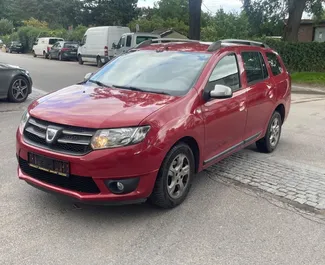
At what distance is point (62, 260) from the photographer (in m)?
3.02

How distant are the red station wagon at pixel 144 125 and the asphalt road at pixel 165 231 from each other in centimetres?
29

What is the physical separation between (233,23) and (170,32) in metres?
20.0

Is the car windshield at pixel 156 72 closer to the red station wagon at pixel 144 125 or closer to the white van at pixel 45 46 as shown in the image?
the red station wagon at pixel 144 125

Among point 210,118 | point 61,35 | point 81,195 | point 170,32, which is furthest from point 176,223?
point 61,35

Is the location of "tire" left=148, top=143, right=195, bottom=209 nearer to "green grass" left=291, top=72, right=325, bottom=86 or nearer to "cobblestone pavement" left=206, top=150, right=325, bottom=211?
"cobblestone pavement" left=206, top=150, right=325, bottom=211

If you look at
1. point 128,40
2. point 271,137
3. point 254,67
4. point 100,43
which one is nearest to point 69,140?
point 254,67

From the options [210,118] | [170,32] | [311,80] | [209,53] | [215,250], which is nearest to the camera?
[215,250]

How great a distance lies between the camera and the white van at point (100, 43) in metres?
23.6

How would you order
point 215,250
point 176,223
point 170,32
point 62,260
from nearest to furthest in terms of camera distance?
point 62,260 < point 215,250 < point 176,223 < point 170,32

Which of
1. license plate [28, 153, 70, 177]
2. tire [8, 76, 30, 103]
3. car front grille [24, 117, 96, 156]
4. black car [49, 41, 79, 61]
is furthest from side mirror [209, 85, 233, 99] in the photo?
black car [49, 41, 79, 61]

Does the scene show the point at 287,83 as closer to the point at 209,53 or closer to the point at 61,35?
the point at 209,53

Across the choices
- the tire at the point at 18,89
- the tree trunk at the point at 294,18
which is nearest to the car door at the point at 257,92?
the tire at the point at 18,89

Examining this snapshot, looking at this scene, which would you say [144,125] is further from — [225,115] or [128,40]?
[128,40]

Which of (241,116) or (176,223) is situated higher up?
(241,116)
